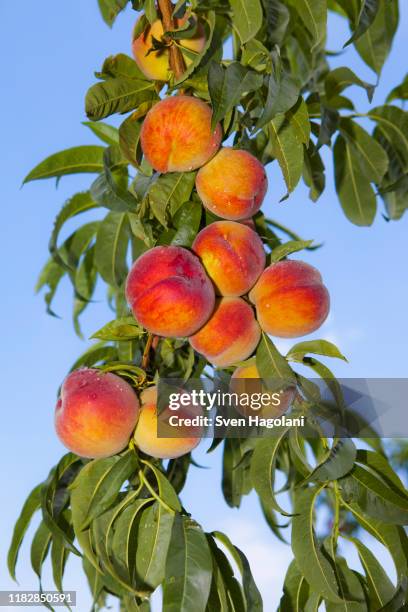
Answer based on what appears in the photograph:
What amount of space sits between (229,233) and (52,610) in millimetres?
1028

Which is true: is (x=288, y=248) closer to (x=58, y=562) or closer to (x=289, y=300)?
(x=289, y=300)

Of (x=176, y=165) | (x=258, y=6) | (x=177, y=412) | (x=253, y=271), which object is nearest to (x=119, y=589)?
(x=177, y=412)

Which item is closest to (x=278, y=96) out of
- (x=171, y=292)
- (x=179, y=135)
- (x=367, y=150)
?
(x=179, y=135)

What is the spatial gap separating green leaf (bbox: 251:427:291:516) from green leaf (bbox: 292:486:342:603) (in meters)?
0.09

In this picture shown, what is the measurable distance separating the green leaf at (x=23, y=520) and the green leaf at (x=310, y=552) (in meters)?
0.75

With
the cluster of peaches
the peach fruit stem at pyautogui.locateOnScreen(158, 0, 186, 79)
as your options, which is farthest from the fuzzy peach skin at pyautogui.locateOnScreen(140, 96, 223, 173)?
the peach fruit stem at pyautogui.locateOnScreen(158, 0, 186, 79)

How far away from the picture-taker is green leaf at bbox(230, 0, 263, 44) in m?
1.45

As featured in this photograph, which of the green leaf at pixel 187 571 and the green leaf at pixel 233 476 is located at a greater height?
the green leaf at pixel 233 476

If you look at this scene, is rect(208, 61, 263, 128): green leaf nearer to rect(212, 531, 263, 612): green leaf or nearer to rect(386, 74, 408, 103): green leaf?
rect(212, 531, 263, 612): green leaf

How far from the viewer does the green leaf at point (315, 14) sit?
1.63m

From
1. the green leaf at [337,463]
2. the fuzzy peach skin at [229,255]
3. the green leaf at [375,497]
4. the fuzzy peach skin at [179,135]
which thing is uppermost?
the fuzzy peach skin at [179,135]

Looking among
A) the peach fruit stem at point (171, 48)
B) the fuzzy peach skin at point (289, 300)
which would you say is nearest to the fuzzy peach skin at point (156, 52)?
the peach fruit stem at point (171, 48)

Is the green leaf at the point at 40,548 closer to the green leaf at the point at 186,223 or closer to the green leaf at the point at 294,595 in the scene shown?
the green leaf at the point at 294,595

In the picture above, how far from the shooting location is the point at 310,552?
5.04ft
